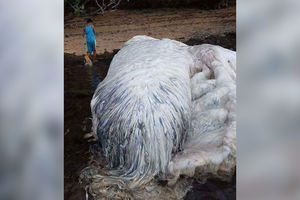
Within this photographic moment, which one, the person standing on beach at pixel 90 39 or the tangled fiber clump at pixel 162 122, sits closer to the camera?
the tangled fiber clump at pixel 162 122

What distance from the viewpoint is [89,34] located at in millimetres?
2609

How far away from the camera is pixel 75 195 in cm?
248

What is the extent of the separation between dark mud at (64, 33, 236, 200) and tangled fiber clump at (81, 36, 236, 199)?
0.04 metres

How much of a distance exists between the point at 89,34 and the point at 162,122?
572 mm

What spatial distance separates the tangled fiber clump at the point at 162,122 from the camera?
244cm

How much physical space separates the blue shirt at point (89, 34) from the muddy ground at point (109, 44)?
0.10ft

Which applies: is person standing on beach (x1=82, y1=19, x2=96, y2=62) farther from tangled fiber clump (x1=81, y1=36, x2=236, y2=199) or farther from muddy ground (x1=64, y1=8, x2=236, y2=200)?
tangled fiber clump (x1=81, y1=36, x2=236, y2=199)

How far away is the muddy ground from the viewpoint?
2.49 meters

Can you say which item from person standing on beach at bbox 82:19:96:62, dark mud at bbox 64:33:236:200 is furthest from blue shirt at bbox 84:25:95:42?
dark mud at bbox 64:33:236:200

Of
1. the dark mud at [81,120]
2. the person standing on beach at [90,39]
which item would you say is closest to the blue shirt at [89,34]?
the person standing on beach at [90,39]

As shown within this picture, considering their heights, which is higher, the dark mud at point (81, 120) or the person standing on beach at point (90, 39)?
the person standing on beach at point (90, 39)

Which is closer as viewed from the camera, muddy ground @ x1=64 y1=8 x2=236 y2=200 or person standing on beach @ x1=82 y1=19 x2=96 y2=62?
muddy ground @ x1=64 y1=8 x2=236 y2=200

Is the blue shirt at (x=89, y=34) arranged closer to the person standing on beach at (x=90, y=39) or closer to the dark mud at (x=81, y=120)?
the person standing on beach at (x=90, y=39)

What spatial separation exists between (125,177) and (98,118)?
306mm
